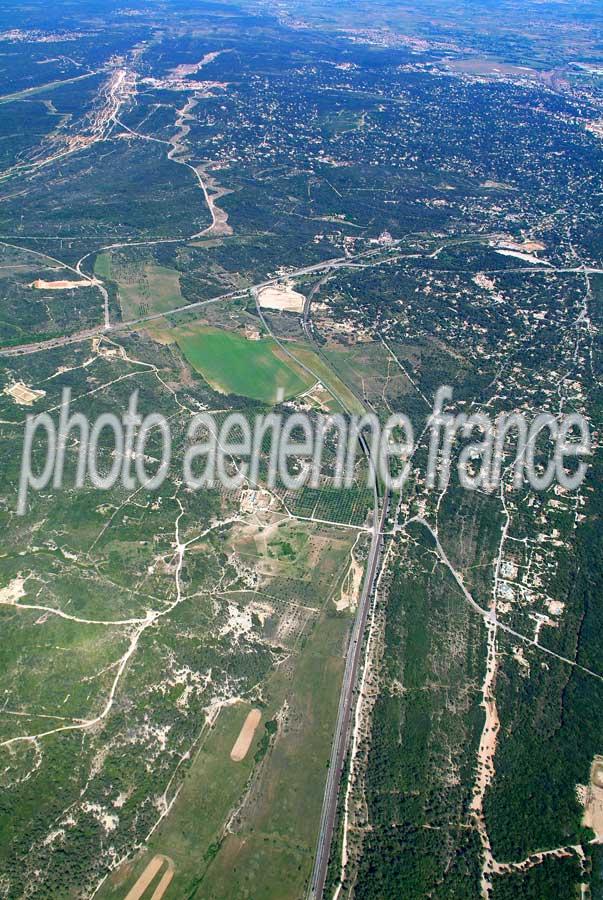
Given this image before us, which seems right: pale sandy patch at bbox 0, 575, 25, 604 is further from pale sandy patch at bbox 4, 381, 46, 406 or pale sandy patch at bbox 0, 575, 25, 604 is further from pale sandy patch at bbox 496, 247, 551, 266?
pale sandy patch at bbox 496, 247, 551, 266

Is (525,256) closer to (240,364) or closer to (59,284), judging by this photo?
(240,364)

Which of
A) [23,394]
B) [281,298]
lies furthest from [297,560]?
[281,298]

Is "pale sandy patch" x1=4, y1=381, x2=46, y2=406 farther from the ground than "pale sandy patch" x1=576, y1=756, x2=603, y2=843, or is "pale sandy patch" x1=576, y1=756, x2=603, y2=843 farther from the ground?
"pale sandy patch" x1=4, y1=381, x2=46, y2=406

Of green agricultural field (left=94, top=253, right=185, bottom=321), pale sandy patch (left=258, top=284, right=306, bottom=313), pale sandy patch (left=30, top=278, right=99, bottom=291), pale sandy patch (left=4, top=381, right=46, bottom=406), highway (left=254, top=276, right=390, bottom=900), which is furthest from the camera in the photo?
pale sandy patch (left=30, top=278, right=99, bottom=291)

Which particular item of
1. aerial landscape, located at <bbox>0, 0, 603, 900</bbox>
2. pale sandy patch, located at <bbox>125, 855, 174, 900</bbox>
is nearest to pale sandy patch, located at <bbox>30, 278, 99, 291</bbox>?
→ aerial landscape, located at <bbox>0, 0, 603, 900</bbox>

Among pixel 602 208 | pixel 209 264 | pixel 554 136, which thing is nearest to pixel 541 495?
pixel 209 264

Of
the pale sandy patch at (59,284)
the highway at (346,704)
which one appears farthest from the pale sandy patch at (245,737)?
the pale sandy patch at (59,284)

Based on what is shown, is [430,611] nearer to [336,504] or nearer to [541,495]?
[336,504]
